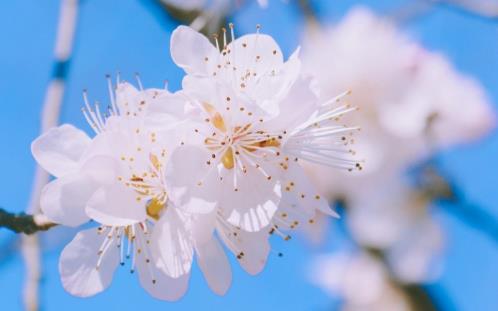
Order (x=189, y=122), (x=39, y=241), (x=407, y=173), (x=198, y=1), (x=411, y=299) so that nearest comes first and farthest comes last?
(x=189, y=122), (x=39, y=241), (x=198, y=1), (x=411, y=299), (x=407, y=173)

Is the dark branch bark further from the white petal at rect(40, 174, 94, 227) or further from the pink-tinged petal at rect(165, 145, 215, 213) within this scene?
the pink-tinged petal at rect(165, 145, 215, 213)

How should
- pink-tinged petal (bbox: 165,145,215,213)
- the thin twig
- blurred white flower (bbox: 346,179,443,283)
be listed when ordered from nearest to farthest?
pink-tinged petal (bbox: 165,145,215,213) < the thin twig < blurred white flower (bbox: 346,179,443,283)

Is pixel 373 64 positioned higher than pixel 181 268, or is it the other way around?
pixel 373 64

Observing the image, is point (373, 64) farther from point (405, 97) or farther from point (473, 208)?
point (473, 208)

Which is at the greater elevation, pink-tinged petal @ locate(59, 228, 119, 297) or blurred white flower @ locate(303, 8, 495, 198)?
blurred white flower @ locate(303, 8, 495, 198)

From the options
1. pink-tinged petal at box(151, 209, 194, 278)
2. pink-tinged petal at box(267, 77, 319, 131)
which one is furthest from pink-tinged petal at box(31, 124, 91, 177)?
pink-tinged petal at box(267, 77, 319, 131)

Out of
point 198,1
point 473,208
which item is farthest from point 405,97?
point 198,1

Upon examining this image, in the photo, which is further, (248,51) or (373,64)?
(373,64)
